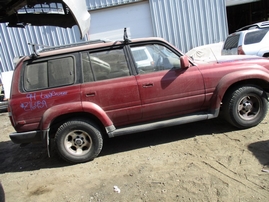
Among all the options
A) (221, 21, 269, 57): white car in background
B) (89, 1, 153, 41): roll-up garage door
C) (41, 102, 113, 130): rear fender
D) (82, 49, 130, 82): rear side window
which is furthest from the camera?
(89, 1, 153, 41): roll-up garage door

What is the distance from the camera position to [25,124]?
386cm

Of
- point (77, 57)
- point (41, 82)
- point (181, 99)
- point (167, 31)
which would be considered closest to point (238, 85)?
point (181, 99)

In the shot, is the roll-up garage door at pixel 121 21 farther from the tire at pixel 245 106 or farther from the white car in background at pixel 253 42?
the tire at pixel 245 106

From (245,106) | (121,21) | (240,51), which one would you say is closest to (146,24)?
(121,21)

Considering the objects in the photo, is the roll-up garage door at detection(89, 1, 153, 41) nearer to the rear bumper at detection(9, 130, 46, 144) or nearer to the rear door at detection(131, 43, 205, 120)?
the rear door at detection(131, 43, 205, 120)

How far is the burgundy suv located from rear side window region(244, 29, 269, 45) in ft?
12.0

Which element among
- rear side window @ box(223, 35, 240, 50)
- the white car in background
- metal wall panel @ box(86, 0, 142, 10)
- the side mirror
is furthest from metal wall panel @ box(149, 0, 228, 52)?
the side mirror

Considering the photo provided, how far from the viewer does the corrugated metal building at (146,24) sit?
11023 millimetres

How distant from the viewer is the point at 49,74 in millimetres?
3949

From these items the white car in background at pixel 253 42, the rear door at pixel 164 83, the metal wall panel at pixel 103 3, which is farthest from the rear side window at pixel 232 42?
the metal wall panel at pixel 103 3

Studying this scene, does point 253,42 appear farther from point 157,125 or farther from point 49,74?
point 49,74

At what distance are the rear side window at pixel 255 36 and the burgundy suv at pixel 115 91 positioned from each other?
3672 millimetres

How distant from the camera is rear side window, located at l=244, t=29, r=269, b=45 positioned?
7.50m

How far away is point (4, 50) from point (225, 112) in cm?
1097
